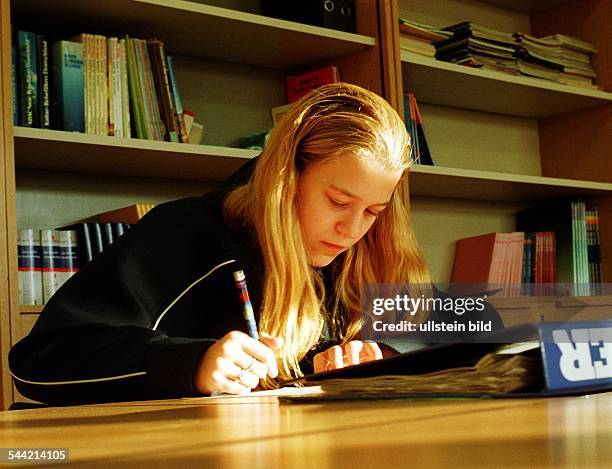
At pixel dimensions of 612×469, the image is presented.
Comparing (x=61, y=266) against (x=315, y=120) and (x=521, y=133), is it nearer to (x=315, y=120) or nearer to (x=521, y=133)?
(x=315, y=120)

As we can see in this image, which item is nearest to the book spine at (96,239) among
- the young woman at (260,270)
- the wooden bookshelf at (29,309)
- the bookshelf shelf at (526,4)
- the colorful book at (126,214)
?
the colorful book at (126,214)

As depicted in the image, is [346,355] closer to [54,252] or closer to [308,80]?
[54,252]

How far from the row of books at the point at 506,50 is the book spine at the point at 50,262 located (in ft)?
4.09

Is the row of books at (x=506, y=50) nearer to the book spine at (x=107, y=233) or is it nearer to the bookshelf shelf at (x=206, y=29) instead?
the bookshelf shelf at (x=206, y=29)

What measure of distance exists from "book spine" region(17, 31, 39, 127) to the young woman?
2.31ft

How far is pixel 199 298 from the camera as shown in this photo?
1.57 metres

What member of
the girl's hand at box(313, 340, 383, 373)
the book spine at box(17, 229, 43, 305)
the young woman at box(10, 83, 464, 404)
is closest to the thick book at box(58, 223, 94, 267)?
the book spine at box(17, 229, 43, 305)

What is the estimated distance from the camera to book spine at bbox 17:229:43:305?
2184 millimetres

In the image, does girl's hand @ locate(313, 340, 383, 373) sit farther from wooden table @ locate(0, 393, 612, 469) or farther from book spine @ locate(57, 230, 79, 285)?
book spine @ locate(57, 230, 79, 285)

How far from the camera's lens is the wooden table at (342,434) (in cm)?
46

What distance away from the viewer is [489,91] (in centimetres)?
325

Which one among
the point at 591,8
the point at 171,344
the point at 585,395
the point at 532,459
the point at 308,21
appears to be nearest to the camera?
the point at 532,459

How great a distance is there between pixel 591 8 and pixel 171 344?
9.28 ft

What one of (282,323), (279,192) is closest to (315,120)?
(279,192)
